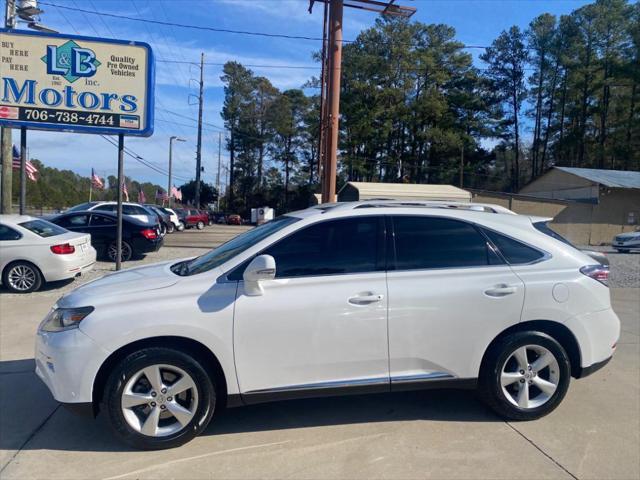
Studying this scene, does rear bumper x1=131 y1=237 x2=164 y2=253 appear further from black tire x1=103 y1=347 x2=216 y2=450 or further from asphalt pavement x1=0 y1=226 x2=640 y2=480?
black tire x1=103 y1=347 x2=216 y2=450

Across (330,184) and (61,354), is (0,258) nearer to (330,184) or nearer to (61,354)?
(61,354)

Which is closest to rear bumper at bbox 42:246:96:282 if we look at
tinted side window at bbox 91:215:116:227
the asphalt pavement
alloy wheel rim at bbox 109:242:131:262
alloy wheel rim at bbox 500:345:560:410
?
alloy wheel rim at bbox 109:242:131:262

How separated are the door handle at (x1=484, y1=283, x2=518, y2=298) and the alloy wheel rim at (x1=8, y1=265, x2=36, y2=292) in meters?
8.26

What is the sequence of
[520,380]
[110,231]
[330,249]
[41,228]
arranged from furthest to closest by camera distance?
[110,231], [41,228], [520,380], [330,249]

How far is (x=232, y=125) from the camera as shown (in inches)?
2746

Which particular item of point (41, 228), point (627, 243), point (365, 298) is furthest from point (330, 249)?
point (627, 243)

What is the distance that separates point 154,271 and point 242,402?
1353mm

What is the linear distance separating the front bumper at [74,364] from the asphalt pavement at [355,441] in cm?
44

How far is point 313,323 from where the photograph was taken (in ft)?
11.8

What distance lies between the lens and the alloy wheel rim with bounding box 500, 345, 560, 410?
13.0 feet

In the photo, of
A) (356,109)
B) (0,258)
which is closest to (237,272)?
(0,258)

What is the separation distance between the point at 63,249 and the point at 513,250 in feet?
26.4

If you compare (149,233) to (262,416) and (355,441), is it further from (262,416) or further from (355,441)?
(355,441)

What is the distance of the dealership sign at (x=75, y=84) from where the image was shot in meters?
11.1
